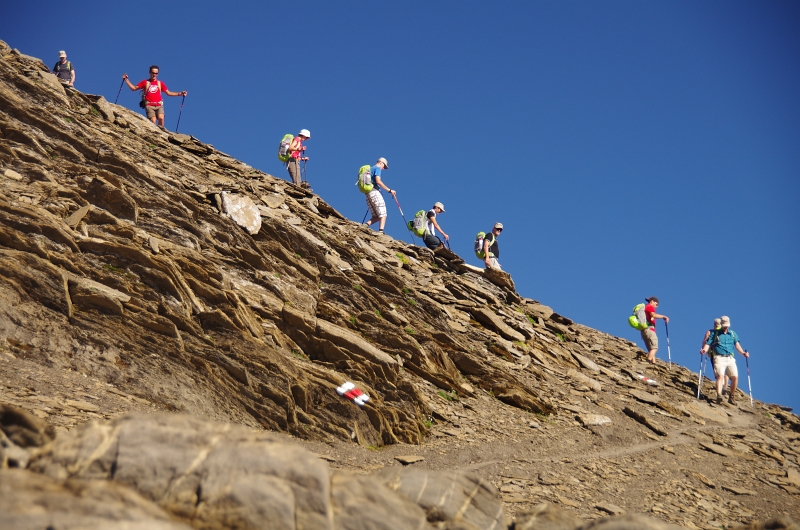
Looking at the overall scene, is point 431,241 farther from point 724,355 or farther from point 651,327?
point 724,355

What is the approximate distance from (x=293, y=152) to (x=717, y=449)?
56.7 feet

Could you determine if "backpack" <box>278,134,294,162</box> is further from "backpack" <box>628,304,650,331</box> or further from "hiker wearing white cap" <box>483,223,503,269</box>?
"backpack" <box>628,304,650,331</box>

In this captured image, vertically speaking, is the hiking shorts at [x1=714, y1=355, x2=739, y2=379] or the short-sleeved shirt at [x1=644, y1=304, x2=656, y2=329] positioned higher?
the short-sleeved shirt at [x1=644, y1=304, x2=656, y2=329]

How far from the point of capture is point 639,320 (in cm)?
2758

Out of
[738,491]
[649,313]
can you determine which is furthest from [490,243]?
[738,491]

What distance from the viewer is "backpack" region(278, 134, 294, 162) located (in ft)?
82.3

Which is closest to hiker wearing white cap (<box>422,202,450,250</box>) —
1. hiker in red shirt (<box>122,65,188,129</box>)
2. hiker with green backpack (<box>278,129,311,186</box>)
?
hiker with green backpack (<box>278,129,311,186</box>)

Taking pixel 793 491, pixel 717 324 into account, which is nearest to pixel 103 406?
pixel 793 491

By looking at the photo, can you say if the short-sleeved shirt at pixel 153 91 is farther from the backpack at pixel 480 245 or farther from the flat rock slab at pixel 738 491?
the flat rock slab at pixel 738 491

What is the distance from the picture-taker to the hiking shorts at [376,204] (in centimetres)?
2527

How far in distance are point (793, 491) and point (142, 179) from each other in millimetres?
18378

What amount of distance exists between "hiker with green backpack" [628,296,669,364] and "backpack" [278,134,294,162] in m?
15.3

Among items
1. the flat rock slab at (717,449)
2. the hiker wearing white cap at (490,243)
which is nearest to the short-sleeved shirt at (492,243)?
the hiker wearing white cap at (490,243)

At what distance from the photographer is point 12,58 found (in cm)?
1831
